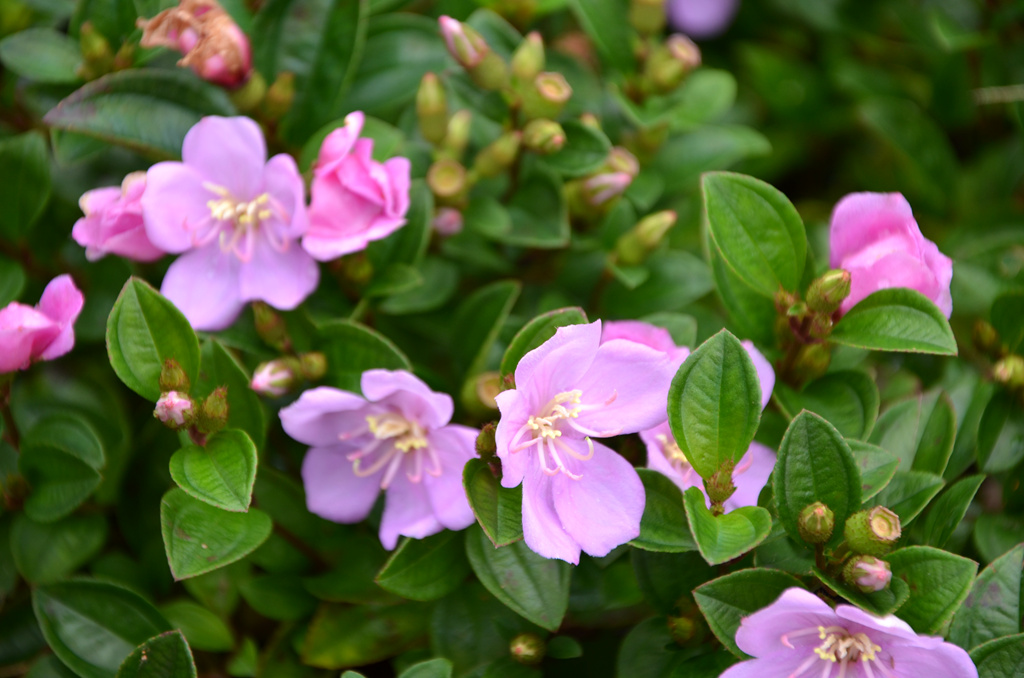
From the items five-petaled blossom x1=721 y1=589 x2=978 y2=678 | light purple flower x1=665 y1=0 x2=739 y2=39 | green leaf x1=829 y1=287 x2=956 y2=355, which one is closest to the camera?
five-petaled blossom x1=721 y1=589 x2=978 y2=678

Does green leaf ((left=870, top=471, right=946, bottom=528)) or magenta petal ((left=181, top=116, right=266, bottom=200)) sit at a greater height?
magenta petal ((left=181, top=116, right=266, bottom=200))

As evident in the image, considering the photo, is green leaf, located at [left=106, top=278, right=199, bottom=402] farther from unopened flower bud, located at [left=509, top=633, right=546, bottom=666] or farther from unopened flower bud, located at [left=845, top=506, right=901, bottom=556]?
unopened flower bud, located at [left=845, top=506, right=901, bottom=556]

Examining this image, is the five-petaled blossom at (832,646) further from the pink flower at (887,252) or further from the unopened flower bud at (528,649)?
the pink flower at (887,252)

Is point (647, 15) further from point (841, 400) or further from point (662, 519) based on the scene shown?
point (662, 519)

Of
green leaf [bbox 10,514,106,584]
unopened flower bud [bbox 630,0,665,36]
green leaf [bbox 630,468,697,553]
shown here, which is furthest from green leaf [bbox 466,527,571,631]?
unopened flower bud [bbox 630,0,665,36]

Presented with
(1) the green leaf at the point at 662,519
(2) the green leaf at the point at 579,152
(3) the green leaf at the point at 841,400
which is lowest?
(1) the green leaf at the point at 662,519

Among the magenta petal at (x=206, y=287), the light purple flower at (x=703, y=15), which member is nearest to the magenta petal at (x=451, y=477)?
the magenta petal at (x=206, y=287)

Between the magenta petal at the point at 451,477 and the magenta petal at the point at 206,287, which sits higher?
the magenta petal at the point at 206,287
